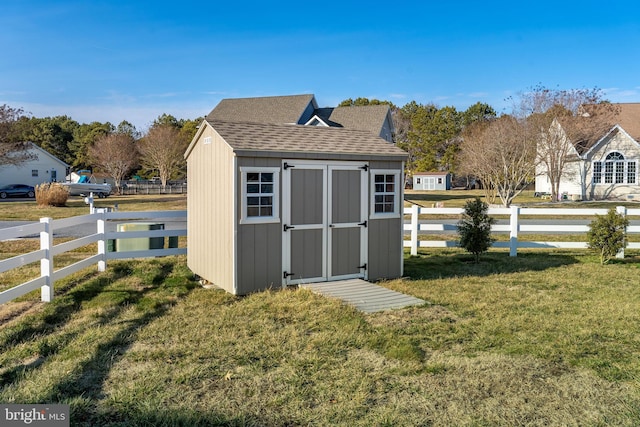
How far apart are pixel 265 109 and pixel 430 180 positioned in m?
32.4

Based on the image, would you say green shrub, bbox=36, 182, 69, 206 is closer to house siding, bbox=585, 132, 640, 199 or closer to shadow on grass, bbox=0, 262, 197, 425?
shadow on grass, bbox=0, 262, 197, 425

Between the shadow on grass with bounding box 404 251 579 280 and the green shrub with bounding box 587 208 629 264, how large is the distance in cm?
64

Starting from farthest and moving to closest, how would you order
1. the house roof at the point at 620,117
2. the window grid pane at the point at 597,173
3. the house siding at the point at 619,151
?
the window grid pane at the point at 597,173, the house siding at the point at 619,151, the house roof at the point at 620,117

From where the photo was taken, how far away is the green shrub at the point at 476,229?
11.3m

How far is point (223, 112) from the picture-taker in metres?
36.1

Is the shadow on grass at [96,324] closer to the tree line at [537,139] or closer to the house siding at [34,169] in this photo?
the tree line at [537,139]

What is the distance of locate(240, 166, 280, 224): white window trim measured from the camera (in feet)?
26.3

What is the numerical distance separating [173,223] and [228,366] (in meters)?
16.1

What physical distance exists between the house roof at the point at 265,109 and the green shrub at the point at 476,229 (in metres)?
22.9

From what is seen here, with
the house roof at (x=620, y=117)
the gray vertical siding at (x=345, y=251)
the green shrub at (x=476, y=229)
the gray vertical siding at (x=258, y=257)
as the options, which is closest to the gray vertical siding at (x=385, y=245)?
the gray vertical siding at (x=345, y=251)

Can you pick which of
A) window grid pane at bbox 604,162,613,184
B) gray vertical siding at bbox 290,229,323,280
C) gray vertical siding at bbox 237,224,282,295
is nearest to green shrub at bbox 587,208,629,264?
gray vertical siding at bbox 290,229,323,280

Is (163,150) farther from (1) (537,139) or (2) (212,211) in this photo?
(2) (212,211)

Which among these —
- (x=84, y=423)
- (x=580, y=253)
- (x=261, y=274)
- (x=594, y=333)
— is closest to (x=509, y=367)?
(x=594, y=333)

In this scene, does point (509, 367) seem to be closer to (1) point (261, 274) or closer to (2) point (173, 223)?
(1) point (261, 274)
